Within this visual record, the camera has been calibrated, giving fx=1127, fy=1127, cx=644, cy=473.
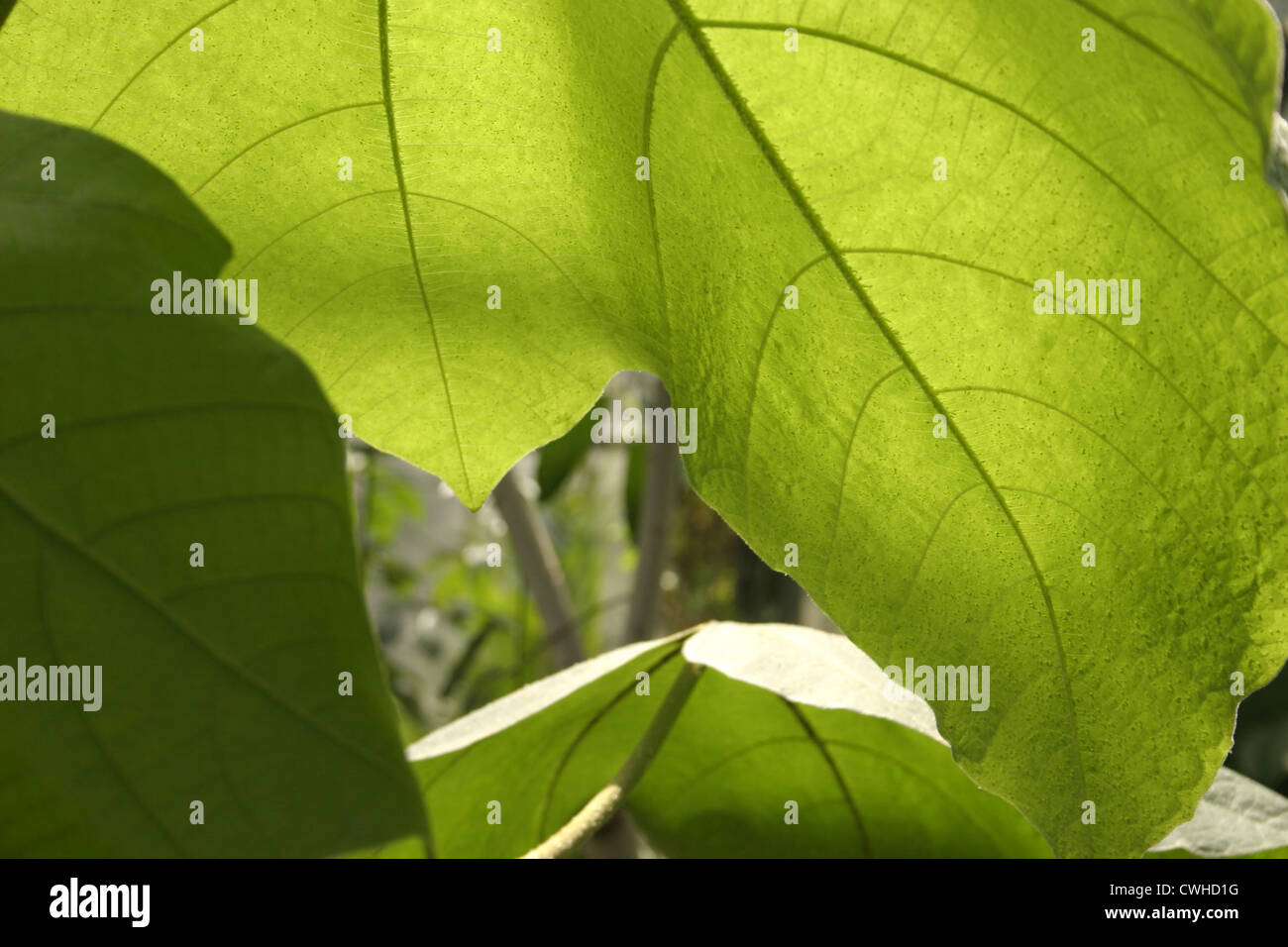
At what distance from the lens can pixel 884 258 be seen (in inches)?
16.0

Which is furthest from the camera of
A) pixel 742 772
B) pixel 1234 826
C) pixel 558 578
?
pixel 558 578

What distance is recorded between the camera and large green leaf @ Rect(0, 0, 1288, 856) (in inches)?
14.5

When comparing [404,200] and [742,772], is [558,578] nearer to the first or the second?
[742,772]

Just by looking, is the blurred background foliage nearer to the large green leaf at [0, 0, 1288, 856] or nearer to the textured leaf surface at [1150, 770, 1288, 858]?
the textured leaf surface at [1150, 770, 1288, 858]

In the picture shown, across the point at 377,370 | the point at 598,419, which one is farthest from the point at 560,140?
the point at 598,419

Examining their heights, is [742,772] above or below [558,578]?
below

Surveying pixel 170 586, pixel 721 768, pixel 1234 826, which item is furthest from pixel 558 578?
pixel 170 586

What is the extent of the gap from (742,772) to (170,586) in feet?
1.57

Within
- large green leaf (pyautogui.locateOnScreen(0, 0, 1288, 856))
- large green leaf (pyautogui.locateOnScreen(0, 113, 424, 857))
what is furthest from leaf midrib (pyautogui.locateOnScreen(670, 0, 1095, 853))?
large green leaf (pyautogui.locateOnScreen(0, 113, 424, 857))

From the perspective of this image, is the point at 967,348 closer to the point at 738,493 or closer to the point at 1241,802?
the point at 738,493

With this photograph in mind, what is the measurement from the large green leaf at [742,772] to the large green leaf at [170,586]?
33 centimetres

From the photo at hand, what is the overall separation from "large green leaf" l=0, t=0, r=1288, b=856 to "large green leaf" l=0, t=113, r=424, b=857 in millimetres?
201

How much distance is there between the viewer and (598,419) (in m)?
0.88
